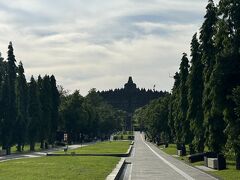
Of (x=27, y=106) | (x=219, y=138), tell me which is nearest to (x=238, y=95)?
(x=219, y=138)

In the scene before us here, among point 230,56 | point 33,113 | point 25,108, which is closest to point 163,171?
point 230,56

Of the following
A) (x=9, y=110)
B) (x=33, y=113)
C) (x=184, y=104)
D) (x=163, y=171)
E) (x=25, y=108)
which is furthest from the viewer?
(x=33, y=113)

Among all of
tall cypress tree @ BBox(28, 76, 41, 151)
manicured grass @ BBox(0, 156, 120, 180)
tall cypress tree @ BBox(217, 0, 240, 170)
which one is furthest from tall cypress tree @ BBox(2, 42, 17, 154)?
tall cypress tree @ BBox(217, 0, 240, 170)

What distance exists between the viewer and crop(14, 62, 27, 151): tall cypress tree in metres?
82.6

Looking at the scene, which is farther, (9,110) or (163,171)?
(9,110)

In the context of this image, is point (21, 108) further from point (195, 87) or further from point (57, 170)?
point (57, 170)

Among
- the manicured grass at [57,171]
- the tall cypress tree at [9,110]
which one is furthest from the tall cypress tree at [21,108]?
the manicured grass at [57,171]

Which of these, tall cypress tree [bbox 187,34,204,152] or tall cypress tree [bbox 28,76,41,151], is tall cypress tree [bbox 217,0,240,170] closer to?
tall cypress tree [bbox 187,34,204,152]

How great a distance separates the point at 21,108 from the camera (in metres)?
85.6

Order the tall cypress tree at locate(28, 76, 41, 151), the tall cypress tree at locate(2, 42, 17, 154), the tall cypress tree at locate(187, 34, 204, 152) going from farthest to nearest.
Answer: the tall cypress tree at locate(28, 76, 41, 151) < the tall cypress tree at locate(2, 42, 17, 154) < the tall cypress tree at locate(187, 34, 204, 152)

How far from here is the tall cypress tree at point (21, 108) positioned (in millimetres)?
82625

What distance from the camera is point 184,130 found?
205 feet

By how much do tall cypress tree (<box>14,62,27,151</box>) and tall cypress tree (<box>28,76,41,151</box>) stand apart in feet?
8.84

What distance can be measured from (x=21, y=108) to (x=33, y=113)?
22.2ft
